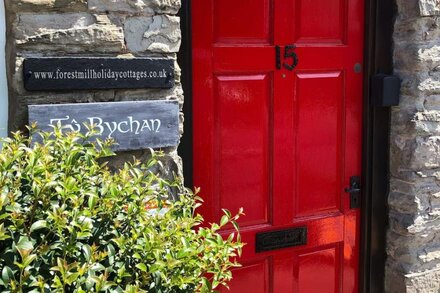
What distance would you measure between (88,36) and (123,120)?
36 cm

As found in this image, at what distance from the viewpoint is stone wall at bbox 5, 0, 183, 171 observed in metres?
2.27

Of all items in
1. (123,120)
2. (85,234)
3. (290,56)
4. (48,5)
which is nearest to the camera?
(85,234)

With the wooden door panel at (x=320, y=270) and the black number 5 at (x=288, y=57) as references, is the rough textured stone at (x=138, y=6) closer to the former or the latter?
the black number 5 at (x=288, y=57)

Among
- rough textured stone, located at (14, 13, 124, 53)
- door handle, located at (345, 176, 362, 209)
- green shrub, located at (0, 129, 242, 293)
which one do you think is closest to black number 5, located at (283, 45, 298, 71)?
door handle, located at (345, 176, 362, 209)

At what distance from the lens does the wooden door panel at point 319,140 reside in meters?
3.27

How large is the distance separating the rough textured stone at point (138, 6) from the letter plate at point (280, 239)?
1.31 meters

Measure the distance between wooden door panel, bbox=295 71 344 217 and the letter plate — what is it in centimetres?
10

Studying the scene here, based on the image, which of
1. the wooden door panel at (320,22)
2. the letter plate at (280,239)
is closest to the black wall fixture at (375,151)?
the wooden door panel at (320,22)

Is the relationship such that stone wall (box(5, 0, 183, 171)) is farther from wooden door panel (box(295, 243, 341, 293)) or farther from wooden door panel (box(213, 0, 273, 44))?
wooden door panel (box(295, 243, 341, 293))

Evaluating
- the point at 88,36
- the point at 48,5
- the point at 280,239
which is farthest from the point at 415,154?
the point at 48,5

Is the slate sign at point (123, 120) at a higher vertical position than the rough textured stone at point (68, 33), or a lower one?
lower

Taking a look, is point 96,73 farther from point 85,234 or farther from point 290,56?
point 290,56

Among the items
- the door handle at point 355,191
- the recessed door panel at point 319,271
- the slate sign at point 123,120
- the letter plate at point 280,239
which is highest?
the slate sign at point 123,120

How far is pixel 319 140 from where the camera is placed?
131 inches
